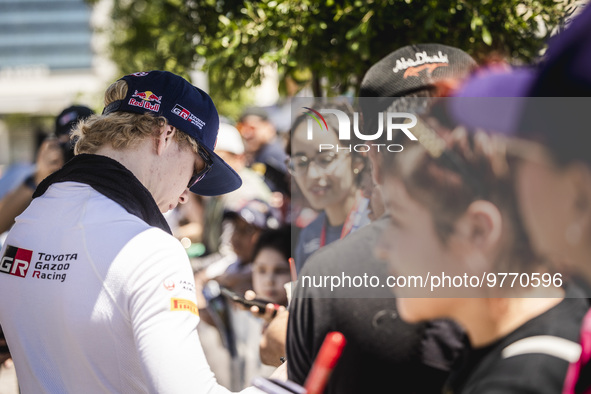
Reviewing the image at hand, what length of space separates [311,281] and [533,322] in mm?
527

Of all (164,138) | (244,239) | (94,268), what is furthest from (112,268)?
(244,239)

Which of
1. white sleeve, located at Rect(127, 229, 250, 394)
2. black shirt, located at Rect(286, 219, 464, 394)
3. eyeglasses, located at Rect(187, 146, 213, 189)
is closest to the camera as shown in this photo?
black shirt, located at Rect(286, 219, 464, 394)

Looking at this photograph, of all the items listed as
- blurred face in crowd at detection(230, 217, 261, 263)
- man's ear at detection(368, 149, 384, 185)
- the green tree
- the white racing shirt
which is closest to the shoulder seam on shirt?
the white racing shirt

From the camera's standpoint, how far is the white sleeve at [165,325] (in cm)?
148

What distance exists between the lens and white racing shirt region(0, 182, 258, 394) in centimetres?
150

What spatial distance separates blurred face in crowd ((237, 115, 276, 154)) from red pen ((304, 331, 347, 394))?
5.31 meters

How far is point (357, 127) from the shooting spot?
1463 millimetres

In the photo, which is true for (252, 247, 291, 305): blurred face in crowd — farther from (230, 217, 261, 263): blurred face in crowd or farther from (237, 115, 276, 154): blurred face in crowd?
(237, 115, 276, 154): blurred face in crowd

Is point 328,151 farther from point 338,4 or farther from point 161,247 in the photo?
point 338,4

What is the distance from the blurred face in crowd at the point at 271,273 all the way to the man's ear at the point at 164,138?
2.08 metres

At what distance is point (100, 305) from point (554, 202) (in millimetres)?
1095

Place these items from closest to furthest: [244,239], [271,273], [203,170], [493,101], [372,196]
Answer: [493,101], [372,196], [203,170], [271,273], [244,239]

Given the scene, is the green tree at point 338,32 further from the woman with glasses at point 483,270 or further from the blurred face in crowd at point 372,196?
the woman with glasses at point 483,270

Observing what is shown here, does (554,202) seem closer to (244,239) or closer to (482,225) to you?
(482,225)
